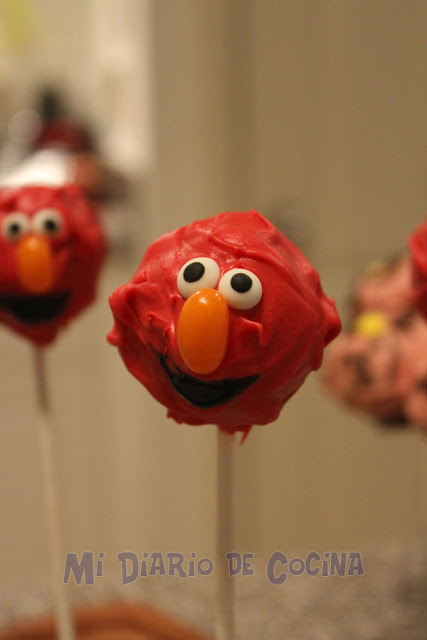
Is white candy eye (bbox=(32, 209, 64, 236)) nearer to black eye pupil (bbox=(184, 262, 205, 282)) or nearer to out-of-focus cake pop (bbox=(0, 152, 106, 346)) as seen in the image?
out-of-focus cake pop (bbox=(0, 152, 106, 346))

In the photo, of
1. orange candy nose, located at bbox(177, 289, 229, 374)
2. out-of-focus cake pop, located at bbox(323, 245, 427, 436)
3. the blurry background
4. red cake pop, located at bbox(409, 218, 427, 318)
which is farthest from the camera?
the blurry background

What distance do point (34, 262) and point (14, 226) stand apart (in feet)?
0.08

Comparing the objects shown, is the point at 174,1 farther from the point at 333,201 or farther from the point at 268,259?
the point at 268,259

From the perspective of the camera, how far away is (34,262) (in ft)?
1.49

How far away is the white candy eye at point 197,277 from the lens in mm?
315

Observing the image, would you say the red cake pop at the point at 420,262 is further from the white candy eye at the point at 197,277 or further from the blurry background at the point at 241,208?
the blurry background at the point at 241,208

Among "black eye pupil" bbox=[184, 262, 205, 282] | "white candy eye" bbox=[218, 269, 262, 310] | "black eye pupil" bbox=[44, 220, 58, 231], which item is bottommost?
"black eye pupil" bbox=[44, 220, 58, 231]

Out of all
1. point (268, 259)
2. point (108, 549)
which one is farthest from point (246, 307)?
point (108, 549)

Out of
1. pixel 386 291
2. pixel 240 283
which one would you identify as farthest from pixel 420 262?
pixel 386 291

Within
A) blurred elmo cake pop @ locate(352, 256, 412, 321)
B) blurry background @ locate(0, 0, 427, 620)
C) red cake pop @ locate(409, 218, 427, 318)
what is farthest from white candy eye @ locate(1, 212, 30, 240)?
blurry background @ locate(0, 0, 427, 620)

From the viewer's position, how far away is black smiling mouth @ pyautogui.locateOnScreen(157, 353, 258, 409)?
Answer: 331 mm

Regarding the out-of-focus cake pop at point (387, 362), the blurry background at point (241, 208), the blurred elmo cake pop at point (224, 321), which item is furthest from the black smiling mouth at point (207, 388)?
the blurry background at point (241, 208)

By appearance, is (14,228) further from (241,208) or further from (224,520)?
(241,208)

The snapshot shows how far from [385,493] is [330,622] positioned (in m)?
0.83
